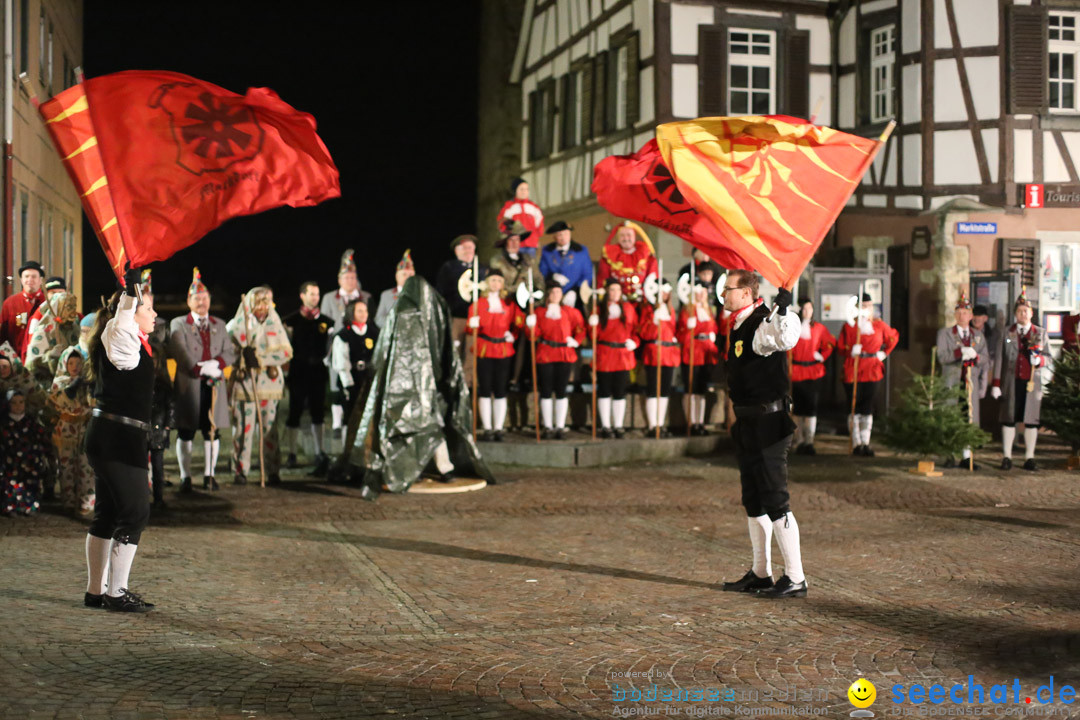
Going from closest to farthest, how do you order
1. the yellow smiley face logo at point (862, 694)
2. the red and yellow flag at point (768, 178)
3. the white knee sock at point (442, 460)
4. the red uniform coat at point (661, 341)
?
the yellow smiley face logo at point (862, 694) < the red and yellow flag at point (768, 178) < the white knee sock at point (442, 460) < the red uniform coat at point (661, 341)

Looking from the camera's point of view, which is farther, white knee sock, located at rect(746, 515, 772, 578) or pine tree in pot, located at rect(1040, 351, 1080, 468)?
pine tree in pot, located at rect(1040, 351, 1080, 468)

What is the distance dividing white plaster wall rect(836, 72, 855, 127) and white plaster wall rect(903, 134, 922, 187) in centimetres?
152

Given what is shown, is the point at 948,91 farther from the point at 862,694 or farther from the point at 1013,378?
the point at 862,694

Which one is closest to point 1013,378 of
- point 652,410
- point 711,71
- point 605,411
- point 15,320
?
point 652,410

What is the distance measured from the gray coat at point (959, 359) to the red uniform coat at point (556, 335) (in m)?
4.48

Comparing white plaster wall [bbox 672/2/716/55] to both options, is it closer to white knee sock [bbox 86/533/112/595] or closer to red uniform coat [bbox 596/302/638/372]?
red uniform coat [bbox 596/302/638/372]

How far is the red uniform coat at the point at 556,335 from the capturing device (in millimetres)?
14953

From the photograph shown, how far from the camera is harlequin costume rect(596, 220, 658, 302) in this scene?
15.9 m

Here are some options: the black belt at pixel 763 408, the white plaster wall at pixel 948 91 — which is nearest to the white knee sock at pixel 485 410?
the black belt at pixel 763 408

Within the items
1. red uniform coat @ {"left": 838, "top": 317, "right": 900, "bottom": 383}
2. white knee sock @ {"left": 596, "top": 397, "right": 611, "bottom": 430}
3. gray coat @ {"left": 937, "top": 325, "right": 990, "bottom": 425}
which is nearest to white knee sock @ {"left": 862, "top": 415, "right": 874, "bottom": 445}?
red uniform coat @ {"left": 838, "top": 317, "right": 900, "bottom": 383}

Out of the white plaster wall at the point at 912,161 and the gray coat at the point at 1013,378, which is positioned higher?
the white plaster wall at the point at 912,161

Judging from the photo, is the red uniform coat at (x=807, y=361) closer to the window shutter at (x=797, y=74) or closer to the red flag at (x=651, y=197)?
the red flag at (x=651, y=197)

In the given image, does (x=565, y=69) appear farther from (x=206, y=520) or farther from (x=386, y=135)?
(x=206, y=520)

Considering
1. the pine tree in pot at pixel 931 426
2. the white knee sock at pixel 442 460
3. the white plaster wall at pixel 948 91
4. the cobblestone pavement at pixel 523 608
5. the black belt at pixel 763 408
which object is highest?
the white plaster wall at pixel 948 91
